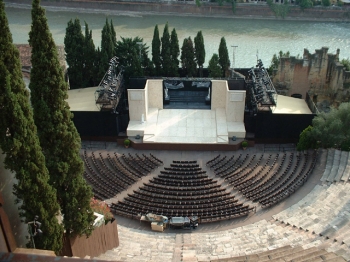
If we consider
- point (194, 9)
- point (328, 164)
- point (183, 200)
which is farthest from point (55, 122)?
point (194, 9)

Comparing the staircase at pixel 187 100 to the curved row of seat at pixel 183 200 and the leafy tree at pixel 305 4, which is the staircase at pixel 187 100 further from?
the leafy tree at pixel 305 4

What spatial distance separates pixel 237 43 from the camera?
4512 cm

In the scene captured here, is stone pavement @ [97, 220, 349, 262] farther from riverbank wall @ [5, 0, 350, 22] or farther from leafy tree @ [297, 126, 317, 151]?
riverbank wall @ [5, 0, 350, 22]

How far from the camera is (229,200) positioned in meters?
19.4

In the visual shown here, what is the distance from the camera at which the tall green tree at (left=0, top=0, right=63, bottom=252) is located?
8172 mm

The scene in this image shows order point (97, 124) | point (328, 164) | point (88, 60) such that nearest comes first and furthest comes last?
point (328, 164) → point (97, 124) → point (88, 60)

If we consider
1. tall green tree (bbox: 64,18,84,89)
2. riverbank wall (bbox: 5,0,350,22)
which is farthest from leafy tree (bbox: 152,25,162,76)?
riverbank wall (bbox: 5,0,350,22)

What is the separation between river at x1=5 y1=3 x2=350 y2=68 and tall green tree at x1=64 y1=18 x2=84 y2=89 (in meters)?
14.3

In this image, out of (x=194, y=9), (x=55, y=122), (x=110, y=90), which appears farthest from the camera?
(x=194, y=9)

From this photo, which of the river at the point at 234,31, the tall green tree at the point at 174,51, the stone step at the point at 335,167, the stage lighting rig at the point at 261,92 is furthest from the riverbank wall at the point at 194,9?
the stone step at the point at 335,167

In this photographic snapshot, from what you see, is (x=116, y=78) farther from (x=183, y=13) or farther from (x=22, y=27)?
(x=183, y=13)

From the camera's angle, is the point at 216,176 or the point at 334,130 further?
the point at 216,176

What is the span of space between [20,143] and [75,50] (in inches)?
899

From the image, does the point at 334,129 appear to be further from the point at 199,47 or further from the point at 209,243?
the point at 199,47
